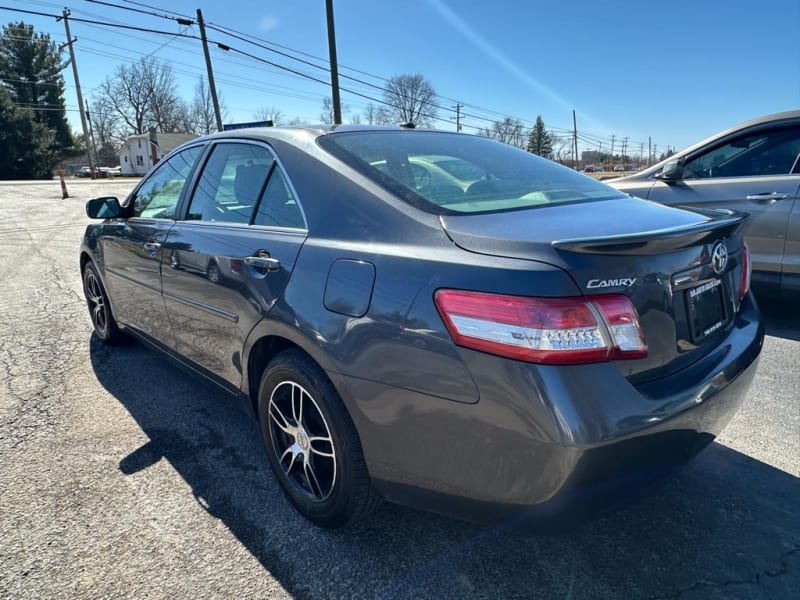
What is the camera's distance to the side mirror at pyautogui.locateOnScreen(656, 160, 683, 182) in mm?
4461

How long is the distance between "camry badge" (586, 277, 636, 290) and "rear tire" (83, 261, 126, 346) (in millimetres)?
3712

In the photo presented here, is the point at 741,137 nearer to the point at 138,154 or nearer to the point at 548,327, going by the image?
the point at 548,327

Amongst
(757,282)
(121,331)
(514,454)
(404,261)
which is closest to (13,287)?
(121,331)

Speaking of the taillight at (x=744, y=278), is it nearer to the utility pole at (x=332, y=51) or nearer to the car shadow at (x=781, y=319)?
the car shadow at (x=781, y=319)

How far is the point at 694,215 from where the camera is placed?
199 centimetres

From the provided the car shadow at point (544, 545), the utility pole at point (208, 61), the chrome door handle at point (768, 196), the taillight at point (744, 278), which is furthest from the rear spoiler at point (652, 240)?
the utility pole at point (208, 61)

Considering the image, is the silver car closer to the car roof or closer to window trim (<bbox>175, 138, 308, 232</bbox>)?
the car roof

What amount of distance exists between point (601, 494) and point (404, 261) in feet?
2.90

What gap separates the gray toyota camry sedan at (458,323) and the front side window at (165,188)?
1.67 ft

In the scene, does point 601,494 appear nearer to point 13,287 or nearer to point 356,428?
point 356,428

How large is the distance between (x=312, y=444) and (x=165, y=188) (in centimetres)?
205

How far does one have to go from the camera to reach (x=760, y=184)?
422 cm

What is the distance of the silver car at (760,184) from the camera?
412cm

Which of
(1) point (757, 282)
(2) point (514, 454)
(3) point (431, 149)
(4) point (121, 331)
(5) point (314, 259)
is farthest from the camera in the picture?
(1) point (757, 282)
